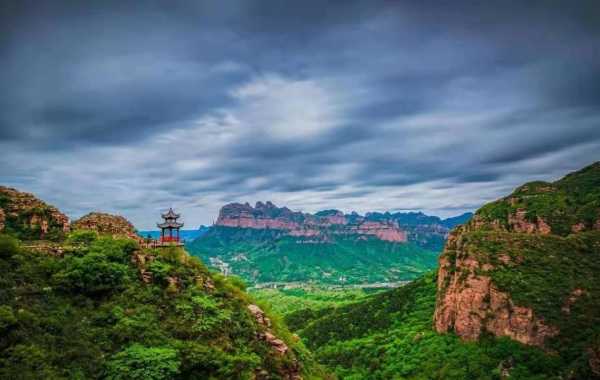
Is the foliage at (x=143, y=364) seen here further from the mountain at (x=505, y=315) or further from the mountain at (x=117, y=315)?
the mountain at (x=505, y=315)

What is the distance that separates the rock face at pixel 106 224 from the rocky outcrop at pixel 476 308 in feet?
229

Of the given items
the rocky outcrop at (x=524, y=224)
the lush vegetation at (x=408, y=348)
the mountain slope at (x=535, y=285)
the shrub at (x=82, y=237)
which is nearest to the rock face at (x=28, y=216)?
the shrub at (x=82, y=237)

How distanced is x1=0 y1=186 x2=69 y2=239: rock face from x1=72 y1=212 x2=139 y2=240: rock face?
2.52 meters

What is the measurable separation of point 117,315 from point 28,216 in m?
17.0

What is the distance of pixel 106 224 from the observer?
51.2 meters

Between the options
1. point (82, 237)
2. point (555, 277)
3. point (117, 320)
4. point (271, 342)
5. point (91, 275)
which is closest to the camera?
point (117, 320)

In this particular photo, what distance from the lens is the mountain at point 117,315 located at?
31.0 m

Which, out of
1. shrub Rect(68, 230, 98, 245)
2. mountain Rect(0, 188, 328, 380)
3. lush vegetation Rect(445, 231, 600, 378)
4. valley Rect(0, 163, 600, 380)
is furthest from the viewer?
lush vegetation Rect(445, 231, 600, 378)

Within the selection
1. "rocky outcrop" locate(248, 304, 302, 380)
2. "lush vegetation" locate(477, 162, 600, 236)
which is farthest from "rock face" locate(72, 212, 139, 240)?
"lush vegetation" locate(477, 162, 600, 236)

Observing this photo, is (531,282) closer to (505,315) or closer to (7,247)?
(505,315)

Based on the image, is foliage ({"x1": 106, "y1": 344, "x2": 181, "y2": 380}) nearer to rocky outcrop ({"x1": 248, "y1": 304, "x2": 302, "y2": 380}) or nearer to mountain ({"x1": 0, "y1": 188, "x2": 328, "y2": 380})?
mountain ({"x1": 0, "y1": 188, "x2": 328, "y2": 380})

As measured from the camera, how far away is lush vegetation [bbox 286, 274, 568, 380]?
77.3 metres

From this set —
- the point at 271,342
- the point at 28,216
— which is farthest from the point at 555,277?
the point at 28,216

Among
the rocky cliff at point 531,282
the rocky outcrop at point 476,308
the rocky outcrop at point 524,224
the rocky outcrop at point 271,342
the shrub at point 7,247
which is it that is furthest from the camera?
the rocky outcrop at point 524,224
